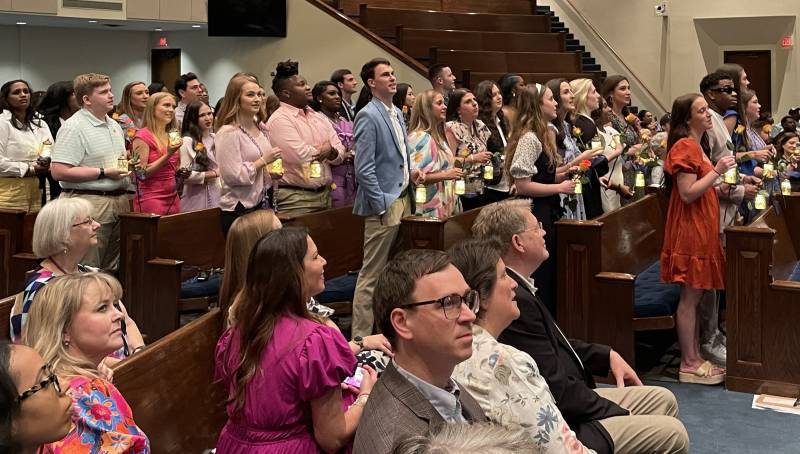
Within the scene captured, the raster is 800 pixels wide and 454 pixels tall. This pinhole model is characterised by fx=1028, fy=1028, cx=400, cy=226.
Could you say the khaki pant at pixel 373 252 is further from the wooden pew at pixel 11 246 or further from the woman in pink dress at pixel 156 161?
the wooden pew at pixel 11 246

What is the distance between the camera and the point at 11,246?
5.33 metres

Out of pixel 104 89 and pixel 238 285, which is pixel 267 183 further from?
pixel 238 285

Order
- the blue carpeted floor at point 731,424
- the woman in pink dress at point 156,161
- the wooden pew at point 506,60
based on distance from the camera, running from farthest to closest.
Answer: the wooden pew at point 506,60 < the woman in pink dress at point 156,161 < the blue carpeted floor at point 731,424

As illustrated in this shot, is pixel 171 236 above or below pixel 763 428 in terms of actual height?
above

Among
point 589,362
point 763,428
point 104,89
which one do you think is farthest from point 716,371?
point 104,89

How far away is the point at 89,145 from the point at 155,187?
0.87 meters

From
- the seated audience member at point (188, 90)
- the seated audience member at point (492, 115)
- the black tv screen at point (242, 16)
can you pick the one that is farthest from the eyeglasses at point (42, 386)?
the black tv screen at point (242, 16)

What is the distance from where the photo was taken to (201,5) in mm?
13062

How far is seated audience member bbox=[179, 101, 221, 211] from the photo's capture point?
20.4ft

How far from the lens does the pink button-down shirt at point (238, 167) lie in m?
5.10

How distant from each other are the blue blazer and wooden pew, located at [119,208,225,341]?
3.04 feet

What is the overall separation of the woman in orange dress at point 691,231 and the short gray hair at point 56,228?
9.02ft

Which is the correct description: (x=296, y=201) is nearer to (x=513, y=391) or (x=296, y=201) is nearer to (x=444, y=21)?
(x=513, y=391)

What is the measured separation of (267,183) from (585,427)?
277cm
